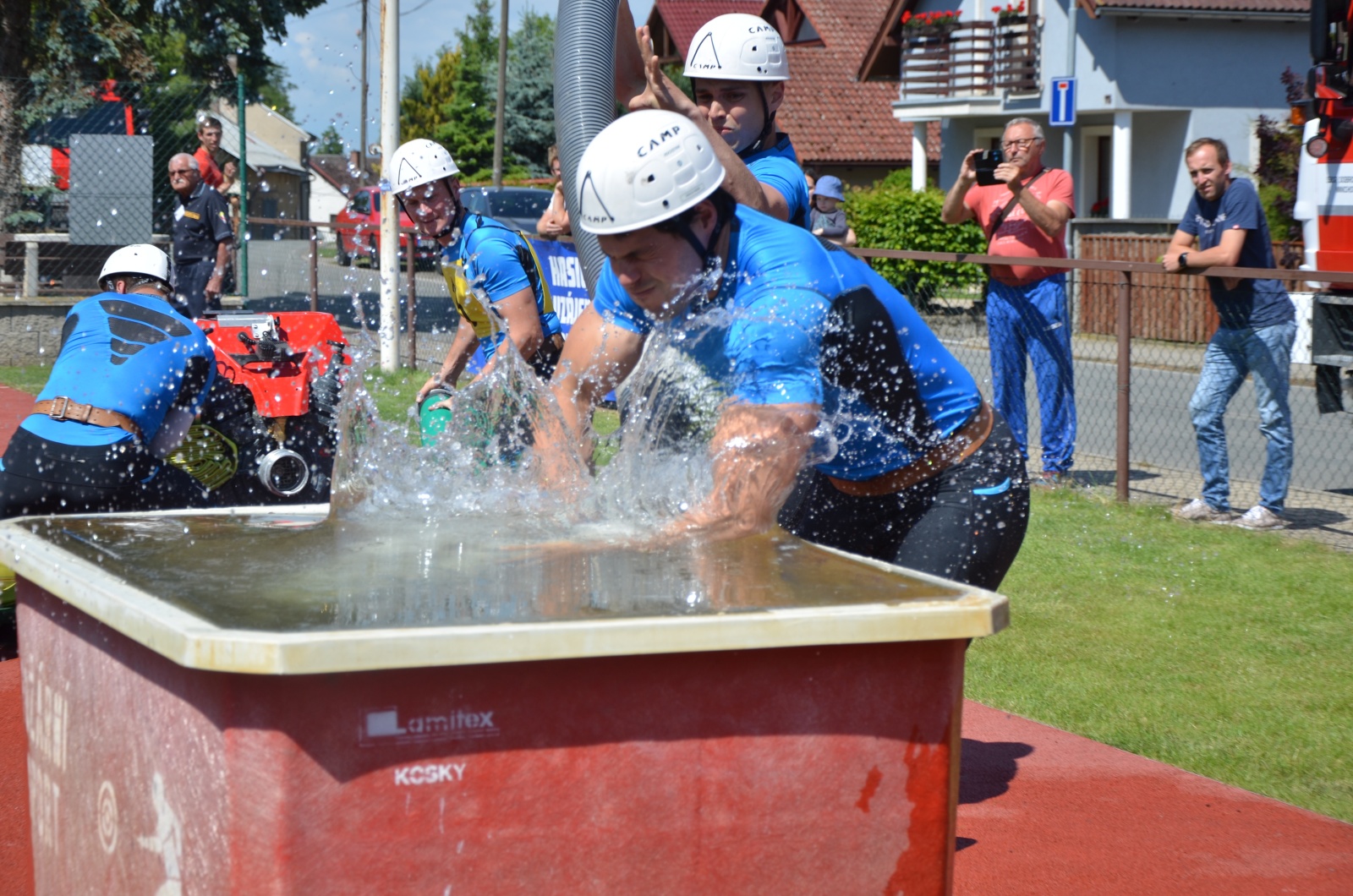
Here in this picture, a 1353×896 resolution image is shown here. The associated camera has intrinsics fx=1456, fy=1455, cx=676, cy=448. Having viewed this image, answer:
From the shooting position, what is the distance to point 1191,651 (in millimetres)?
5801

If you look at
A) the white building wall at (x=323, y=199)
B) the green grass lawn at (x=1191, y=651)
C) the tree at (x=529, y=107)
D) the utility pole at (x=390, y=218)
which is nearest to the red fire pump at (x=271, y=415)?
the green grass lawn at (x=1191, y=651)

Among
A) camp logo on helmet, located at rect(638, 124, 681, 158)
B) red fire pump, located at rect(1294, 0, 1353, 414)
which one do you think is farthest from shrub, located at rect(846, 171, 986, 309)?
camp logo on helmet, located at rect(638, 124, 681, 158)

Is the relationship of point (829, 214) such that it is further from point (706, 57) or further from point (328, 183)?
point (328, 183)

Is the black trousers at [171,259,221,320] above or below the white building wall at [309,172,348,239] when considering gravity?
below

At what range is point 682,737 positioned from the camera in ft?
7.55

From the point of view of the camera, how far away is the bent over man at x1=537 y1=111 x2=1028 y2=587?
3.05m

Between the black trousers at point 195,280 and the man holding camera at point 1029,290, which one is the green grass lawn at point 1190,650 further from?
the black trousers at point 195,280

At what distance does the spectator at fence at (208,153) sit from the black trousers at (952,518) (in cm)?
1133

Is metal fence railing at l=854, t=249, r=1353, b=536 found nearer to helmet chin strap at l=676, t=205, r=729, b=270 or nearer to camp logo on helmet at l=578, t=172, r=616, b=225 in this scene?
helmet chin strap at l=676, t=205, r=729, b=270

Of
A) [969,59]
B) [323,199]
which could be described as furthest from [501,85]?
[323,199]

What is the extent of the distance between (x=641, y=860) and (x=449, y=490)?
4.87 ft

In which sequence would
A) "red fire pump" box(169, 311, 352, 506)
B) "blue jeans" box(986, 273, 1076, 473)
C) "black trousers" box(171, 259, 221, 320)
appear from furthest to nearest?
1. "black trousers" box(171, 259, 221, 320)
2. "blue jeans" box(986, 273, 1076, 473)
3. "red fire pump" box(169, 311, 352, 506)

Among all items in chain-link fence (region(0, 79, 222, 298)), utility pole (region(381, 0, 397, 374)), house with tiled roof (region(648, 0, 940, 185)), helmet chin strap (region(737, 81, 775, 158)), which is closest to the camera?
helmet chin strap (region(737, 81, 775, 158))

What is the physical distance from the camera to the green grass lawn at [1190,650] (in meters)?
4.79
